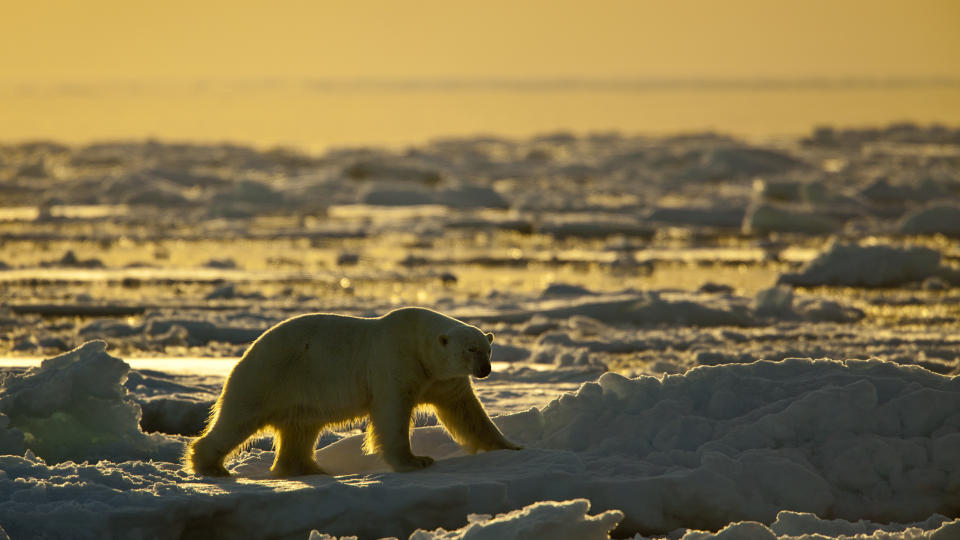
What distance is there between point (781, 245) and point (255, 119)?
79.8m

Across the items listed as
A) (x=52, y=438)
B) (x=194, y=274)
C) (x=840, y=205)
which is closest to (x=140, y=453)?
(x=52, y=438)

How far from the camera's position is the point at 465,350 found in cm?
511

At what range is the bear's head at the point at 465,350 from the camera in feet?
16.8

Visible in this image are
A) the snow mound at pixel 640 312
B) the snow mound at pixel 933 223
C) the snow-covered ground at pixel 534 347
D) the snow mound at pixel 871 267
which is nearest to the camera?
the snow-covered ground at pixel 534 347

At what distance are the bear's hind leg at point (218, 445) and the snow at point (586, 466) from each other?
0.12 metres

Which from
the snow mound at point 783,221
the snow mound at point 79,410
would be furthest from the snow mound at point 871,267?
the snow mound at point 79,410

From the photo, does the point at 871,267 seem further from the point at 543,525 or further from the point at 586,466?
the point at 543,525

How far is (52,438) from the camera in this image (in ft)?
18.8

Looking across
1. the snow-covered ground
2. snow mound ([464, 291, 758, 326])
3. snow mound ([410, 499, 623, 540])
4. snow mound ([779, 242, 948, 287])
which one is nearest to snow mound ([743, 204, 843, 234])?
the snow-covered ground

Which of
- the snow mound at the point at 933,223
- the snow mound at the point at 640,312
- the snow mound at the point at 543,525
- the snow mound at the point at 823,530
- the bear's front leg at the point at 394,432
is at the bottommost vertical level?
the snow mound at the point at 823,530

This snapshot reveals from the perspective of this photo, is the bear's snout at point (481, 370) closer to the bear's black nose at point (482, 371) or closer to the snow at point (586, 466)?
the bear's black nose at point (482, 371)

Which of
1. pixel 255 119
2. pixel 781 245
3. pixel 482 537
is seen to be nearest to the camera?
pixel 482 537

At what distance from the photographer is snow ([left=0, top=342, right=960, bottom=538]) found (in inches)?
180

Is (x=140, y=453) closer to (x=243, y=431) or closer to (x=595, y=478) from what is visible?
(x=243, y=431)
